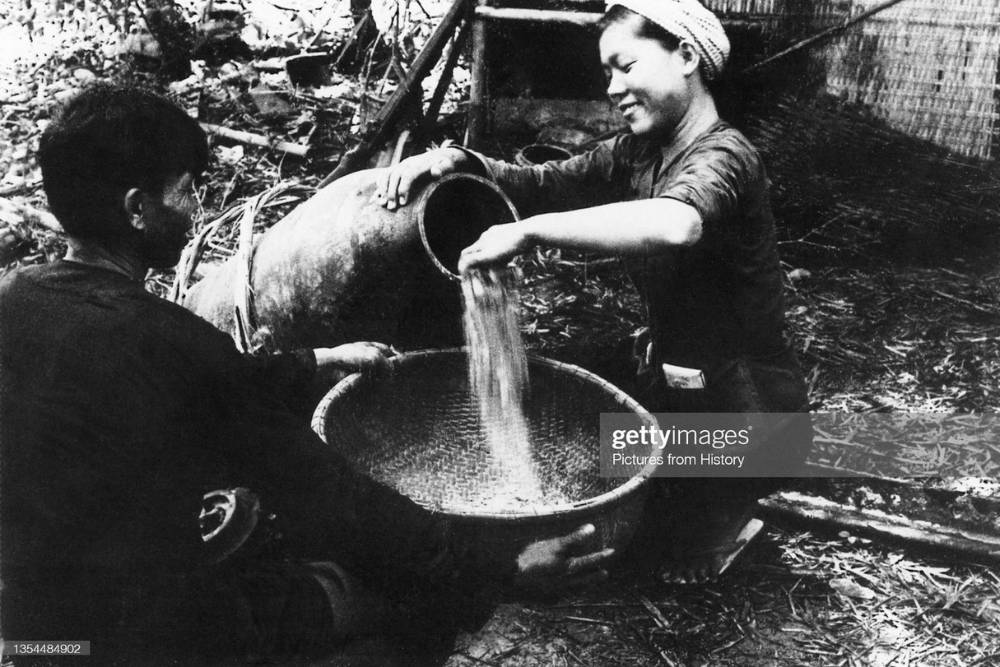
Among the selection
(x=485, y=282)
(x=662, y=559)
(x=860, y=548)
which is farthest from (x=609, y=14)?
(x=860, y=548)

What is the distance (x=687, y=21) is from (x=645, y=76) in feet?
0.48

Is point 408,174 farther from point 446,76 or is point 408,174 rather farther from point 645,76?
point 446,76

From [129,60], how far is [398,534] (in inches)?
135

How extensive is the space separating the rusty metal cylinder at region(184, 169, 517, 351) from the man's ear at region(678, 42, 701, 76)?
523 millimetres

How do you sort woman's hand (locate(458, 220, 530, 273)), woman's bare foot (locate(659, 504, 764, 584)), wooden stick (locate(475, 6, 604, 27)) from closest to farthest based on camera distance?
woman's hand (locate(458, 220, 530, 273))
woman's bare foot (locate(659, 504, 764, 584))
wooden stick (locate(475, 6, 604, 27))

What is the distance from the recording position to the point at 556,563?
1.50 meters

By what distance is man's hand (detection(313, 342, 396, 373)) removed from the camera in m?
1.76

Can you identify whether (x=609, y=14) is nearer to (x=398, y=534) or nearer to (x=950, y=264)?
(x=398, y=534)

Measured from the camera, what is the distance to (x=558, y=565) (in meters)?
1.51

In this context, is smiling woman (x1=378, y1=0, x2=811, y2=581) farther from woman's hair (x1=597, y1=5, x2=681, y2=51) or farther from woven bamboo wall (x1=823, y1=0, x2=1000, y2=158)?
woven bamboo wall (x1=823, y1=0, x2=1000, y2=158)

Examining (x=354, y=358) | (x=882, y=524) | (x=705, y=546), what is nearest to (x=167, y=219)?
(x=354, y=358)

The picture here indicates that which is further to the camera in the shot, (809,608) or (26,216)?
(26,216)

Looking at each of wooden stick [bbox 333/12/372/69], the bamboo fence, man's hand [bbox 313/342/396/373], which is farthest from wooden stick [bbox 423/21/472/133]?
man's hand [bbox 313/342/396/373]

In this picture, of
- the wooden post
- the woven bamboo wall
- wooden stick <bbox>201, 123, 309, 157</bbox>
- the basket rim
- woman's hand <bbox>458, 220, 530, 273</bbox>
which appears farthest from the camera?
wooden stick <bbox>201, 123, 309, 157</bbox>
